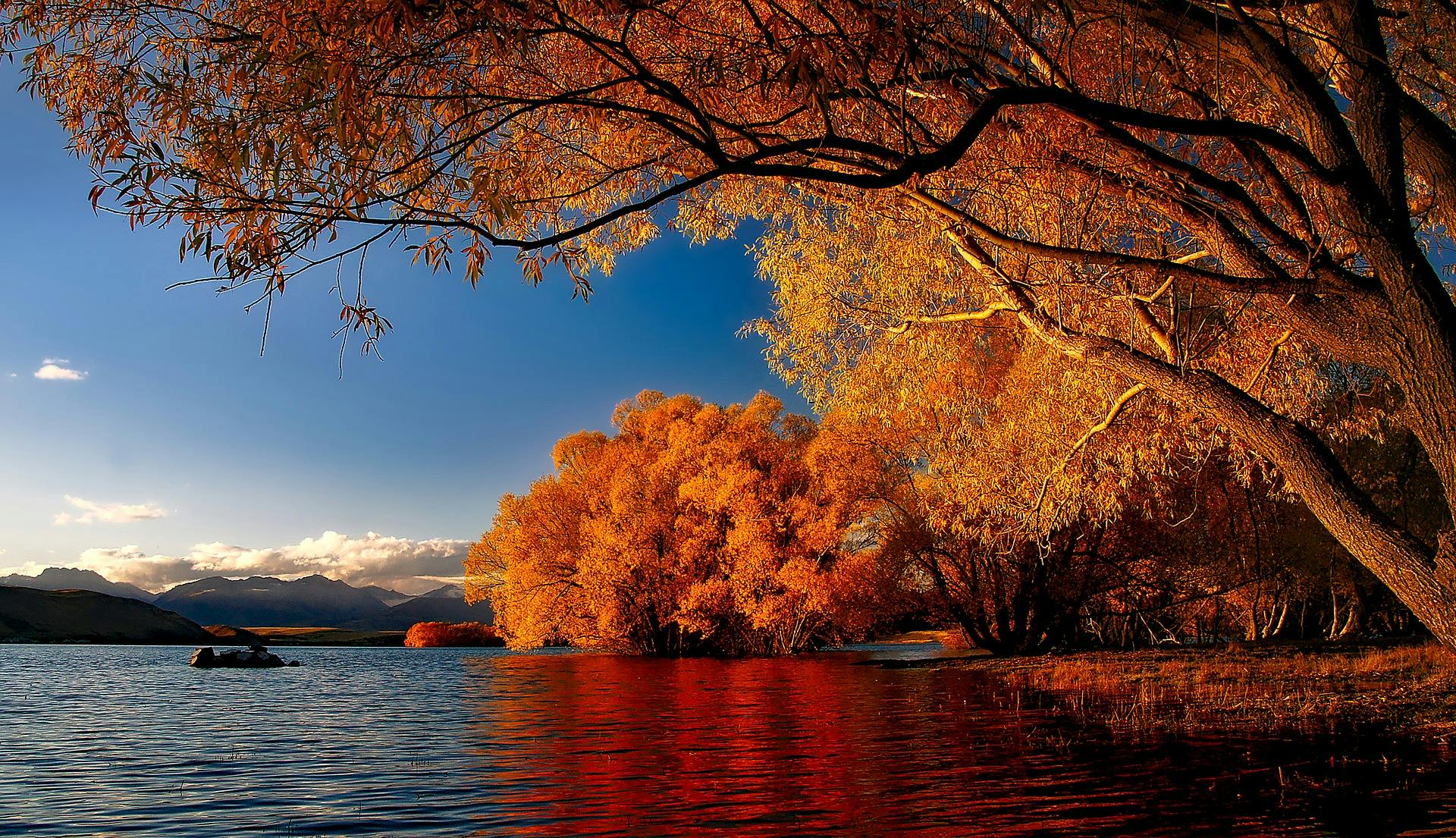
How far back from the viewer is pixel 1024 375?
16406 millimetres

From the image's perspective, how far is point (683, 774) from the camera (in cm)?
734

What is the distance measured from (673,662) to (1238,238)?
80.6ft

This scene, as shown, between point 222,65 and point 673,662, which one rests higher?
point 222,65

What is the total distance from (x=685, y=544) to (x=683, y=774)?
24.7m

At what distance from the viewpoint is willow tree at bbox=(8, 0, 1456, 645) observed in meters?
5.17

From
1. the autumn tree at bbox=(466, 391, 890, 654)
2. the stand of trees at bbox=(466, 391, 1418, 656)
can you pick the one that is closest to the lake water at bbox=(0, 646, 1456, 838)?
the stand of trees at bbox=(466, 391, 1418, 656)

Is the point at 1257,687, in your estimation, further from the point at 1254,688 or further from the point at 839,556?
the point at 839,556

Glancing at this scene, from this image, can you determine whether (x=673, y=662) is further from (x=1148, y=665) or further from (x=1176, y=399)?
(x=1176, y=399)

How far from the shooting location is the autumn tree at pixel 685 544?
28266mm

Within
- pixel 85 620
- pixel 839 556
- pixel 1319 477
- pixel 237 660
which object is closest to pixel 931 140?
pixel 1319 477

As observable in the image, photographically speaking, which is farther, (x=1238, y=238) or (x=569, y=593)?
(x=569, y=593)

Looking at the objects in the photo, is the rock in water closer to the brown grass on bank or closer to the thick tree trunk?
the brown grass on bank

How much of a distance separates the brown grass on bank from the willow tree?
2783mm

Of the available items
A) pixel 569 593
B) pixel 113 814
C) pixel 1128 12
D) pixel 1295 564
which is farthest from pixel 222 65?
pixel 569 593
